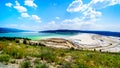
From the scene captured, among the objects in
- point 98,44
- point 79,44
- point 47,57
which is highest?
point 47,57

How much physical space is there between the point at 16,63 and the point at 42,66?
6.96 ft

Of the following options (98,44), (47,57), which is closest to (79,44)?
(98,44)

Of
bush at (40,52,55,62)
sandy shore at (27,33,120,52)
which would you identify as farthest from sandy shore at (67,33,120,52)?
bush at (40,52,55,62)

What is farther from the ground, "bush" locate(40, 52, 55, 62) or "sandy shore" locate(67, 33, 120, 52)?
"bush" locate(40, 52, 55, 62)

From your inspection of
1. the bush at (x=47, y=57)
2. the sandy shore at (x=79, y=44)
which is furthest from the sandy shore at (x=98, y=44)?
the bush at (x=47, y=57)

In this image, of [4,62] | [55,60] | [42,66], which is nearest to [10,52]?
[4,62]

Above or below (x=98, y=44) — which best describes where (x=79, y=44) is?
above

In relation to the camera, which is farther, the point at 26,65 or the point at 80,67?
the point at 80,67

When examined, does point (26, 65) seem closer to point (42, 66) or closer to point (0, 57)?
point (42, 66)

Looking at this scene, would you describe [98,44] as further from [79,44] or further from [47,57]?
[47,57]

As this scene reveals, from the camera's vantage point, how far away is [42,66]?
8.48 m

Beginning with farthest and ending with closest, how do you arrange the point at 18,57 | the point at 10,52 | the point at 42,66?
1. the point at 10,52
2. the point at 18,57
3. the point at 42,66

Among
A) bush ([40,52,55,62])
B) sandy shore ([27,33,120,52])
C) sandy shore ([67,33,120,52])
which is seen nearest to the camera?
bush ([40,52,55,62])

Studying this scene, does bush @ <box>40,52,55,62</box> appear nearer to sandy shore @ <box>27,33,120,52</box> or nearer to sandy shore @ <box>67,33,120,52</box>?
Answer: sandy shore @ <box>27,33,120,52</box>
